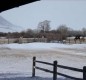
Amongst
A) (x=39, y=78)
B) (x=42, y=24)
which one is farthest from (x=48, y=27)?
(x=39, y=78)

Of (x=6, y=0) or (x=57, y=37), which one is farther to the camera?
(x=57, y=37)

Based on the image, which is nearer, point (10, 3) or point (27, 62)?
point (10, 3)

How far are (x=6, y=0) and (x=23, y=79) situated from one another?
5.84 metres

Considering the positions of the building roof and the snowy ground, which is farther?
the snowy ground

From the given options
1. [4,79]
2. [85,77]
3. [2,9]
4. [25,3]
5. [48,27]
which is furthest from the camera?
[48,27]

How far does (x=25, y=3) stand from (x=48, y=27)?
18734 centimetres

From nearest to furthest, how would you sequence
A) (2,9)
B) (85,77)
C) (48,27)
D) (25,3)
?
(85,77) → (25,3) → (2,9) → (48,27)

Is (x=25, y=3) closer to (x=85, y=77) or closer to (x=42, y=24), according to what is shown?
(x=85, y=77)

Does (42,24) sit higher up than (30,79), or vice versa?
(42,24)

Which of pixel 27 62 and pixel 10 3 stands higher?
pixel 10 3

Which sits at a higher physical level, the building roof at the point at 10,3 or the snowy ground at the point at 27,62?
the building roof at the point at 10,3

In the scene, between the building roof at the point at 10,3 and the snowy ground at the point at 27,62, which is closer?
the building roof at the point at 10,3

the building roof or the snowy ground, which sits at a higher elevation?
the building roof

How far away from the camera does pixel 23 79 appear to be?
15141mm
